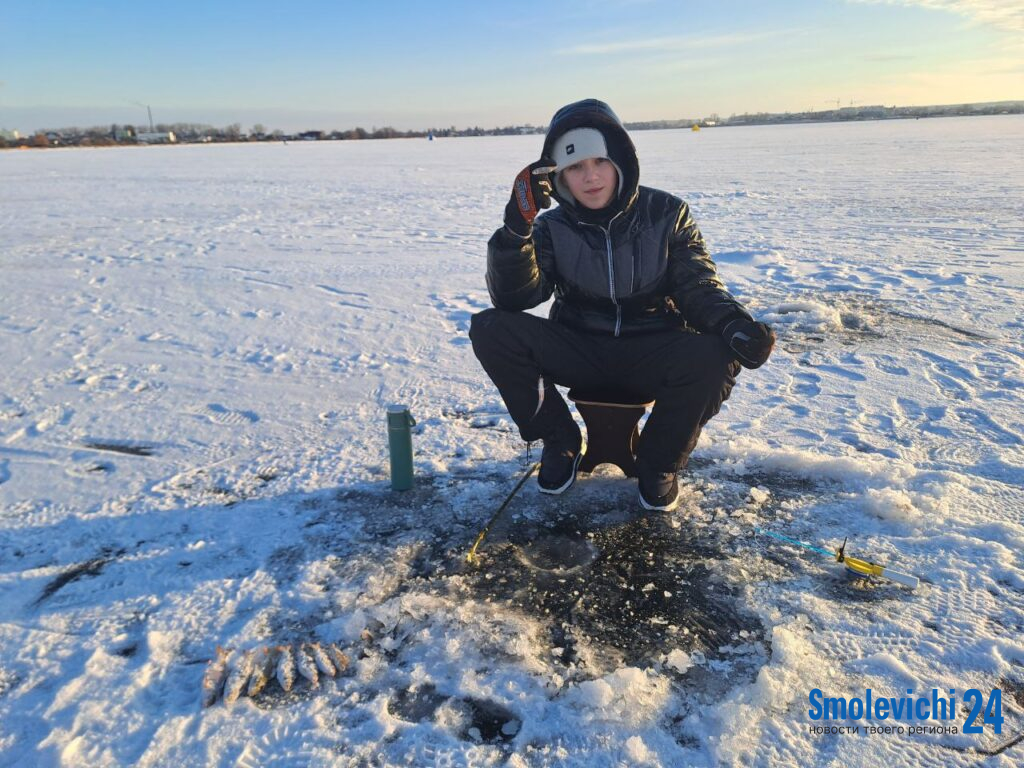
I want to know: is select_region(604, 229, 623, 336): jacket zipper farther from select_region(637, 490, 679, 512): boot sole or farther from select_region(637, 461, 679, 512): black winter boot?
select_region(637, 490, 679, 512): boot sole

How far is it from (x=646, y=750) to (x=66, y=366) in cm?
425

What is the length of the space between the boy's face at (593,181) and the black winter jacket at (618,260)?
0.14 feet

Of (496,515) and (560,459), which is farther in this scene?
(560,459)

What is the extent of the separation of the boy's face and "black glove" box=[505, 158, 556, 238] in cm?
16

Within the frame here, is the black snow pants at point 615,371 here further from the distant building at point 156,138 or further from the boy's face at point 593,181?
the distant building at point 156,138

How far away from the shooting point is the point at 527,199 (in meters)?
2.43

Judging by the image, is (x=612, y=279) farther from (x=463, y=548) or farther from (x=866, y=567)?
(x=866, y=567)

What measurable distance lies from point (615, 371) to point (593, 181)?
2.48 feet

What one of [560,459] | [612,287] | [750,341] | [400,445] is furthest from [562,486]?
[750,341]

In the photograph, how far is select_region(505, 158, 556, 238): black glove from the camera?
244 centimetres

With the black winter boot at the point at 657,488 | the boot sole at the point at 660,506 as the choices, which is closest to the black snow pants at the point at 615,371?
the black winter boot at the point at 657,488

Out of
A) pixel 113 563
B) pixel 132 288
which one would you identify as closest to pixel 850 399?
pixel 113 563

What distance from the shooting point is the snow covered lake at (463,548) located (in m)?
1.66

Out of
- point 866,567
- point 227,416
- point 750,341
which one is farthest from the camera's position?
point 227,416
